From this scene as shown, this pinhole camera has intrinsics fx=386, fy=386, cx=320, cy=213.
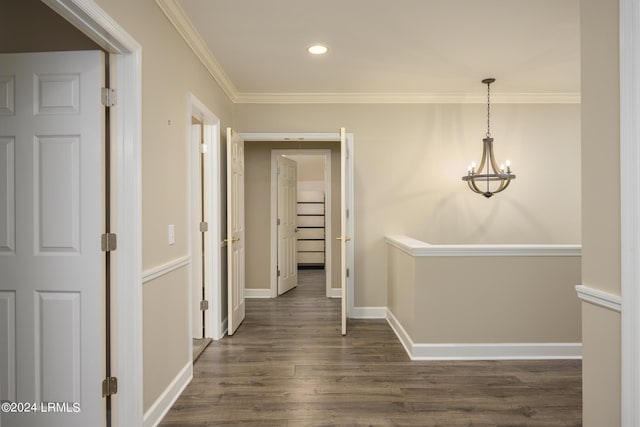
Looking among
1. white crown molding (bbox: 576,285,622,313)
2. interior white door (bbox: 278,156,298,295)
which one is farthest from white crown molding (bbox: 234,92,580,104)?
white crown molding (bbox: 576,285,622,313)

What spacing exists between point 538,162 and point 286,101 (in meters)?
3.08

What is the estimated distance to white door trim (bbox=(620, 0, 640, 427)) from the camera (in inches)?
53.9

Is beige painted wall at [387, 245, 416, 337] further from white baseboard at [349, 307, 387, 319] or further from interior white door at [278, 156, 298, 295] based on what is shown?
interior white door at [278, 156, 298, 295]

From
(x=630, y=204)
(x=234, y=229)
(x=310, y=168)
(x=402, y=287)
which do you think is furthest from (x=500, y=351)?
(x=310, y=168)

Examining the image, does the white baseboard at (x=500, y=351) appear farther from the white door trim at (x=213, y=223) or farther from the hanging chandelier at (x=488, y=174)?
the white door trim at (x=213, y=223)

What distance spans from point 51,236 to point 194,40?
182 centimetres

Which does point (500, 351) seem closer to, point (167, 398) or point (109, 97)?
point (167, 398)

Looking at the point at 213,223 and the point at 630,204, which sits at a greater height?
the point at 630,204

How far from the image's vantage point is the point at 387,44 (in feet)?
10.3

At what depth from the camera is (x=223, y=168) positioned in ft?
13.0

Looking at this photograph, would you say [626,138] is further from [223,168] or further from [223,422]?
[223,168]

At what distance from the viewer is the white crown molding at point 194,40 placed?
2.46m

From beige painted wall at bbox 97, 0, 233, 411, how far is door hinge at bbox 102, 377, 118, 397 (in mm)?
180

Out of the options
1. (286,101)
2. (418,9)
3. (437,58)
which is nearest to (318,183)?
(286,101)
